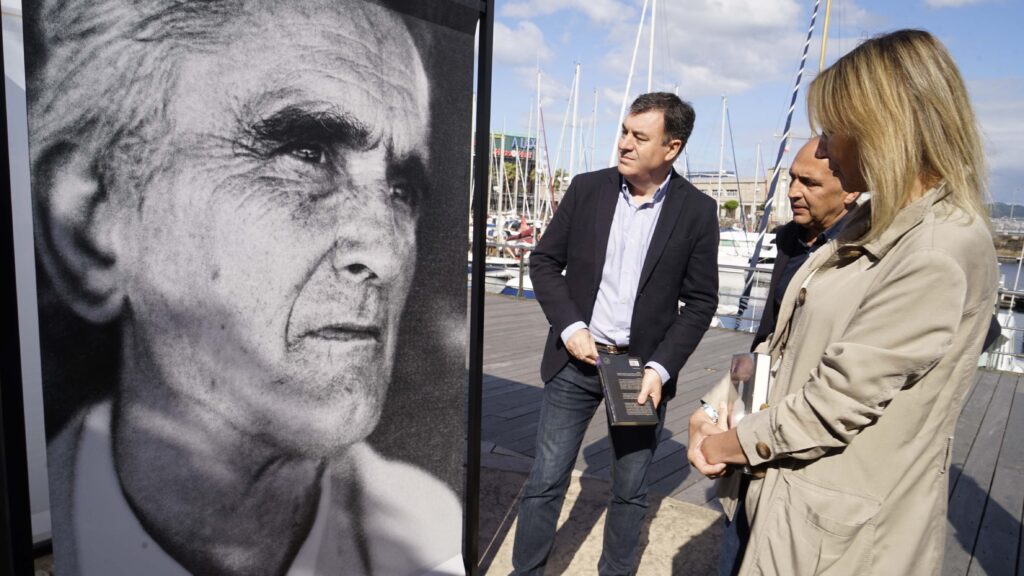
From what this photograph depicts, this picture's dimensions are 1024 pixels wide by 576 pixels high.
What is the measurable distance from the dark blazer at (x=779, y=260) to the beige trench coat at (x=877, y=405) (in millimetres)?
1576

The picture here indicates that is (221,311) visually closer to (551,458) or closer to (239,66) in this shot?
(239,66)

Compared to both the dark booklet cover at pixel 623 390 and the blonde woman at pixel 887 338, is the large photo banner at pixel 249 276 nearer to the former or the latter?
the dark booklet cover at pixel 623 390

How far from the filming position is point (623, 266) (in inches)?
108

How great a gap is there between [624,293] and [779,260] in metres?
1.05

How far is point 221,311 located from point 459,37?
118cm

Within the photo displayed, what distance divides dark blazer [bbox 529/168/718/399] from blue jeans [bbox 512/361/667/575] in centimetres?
11

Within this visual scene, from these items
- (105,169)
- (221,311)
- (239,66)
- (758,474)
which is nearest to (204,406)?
(221,311)

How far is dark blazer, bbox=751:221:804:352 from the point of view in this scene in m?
3.18

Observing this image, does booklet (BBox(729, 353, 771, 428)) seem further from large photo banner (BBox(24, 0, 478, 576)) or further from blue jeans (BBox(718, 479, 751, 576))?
large photo banner (BBox(24, 0, 478, 576))

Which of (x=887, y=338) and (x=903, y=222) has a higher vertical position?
(x=903, y=222)

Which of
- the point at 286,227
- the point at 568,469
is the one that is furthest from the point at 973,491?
the point at 286,227

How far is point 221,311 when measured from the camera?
180 centimetres

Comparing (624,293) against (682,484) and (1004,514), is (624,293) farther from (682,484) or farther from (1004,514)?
(1004,514)

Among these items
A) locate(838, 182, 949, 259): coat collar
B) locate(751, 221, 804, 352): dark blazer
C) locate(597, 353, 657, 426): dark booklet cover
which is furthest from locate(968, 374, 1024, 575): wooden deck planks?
locate(838, 182, 949, 259): coat collar
